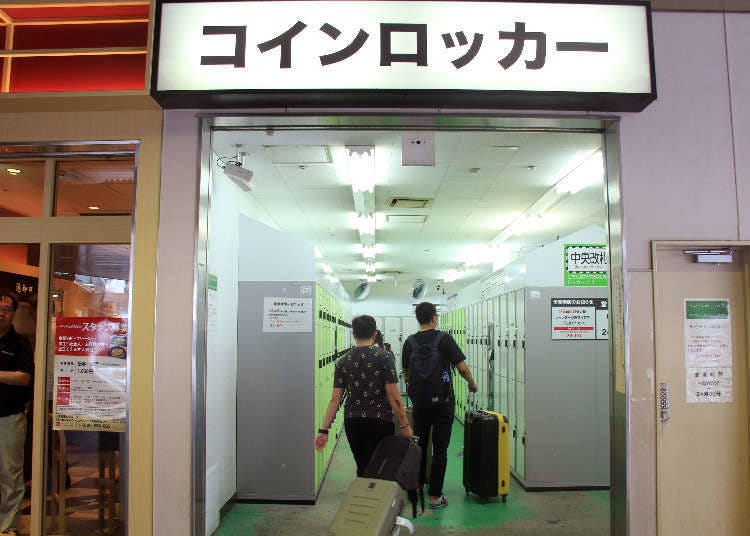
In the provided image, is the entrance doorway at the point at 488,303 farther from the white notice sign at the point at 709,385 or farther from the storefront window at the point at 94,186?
the white notice sign at the point at 709,385

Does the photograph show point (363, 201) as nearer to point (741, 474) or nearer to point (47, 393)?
point (47, 393)

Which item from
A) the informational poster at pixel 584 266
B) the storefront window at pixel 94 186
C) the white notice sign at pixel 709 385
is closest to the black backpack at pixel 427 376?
the informational poster at pixel 584 266

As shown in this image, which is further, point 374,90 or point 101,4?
point 101,4

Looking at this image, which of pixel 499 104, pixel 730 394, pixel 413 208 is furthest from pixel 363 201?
pixel 730 394

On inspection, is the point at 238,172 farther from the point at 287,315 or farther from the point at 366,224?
the point at 366,224

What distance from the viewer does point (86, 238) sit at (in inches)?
137

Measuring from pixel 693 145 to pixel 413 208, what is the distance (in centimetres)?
490

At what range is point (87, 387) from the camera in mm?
3441

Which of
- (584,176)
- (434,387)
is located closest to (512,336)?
(434,387)

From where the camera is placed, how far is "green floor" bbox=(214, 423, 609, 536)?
4680mm

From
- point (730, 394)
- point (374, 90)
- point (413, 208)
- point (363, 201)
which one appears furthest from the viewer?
point (413, 208)

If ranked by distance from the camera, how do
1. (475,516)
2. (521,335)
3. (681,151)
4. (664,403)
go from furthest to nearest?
(521,335) < (475,516) < (681,151) < (664,403)

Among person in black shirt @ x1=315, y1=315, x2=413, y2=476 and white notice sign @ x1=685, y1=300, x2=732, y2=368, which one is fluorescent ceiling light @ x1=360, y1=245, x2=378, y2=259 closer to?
person in black shirt @ x1=315, y1=315, x2=413, y2=476

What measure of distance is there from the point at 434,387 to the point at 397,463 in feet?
7.31
